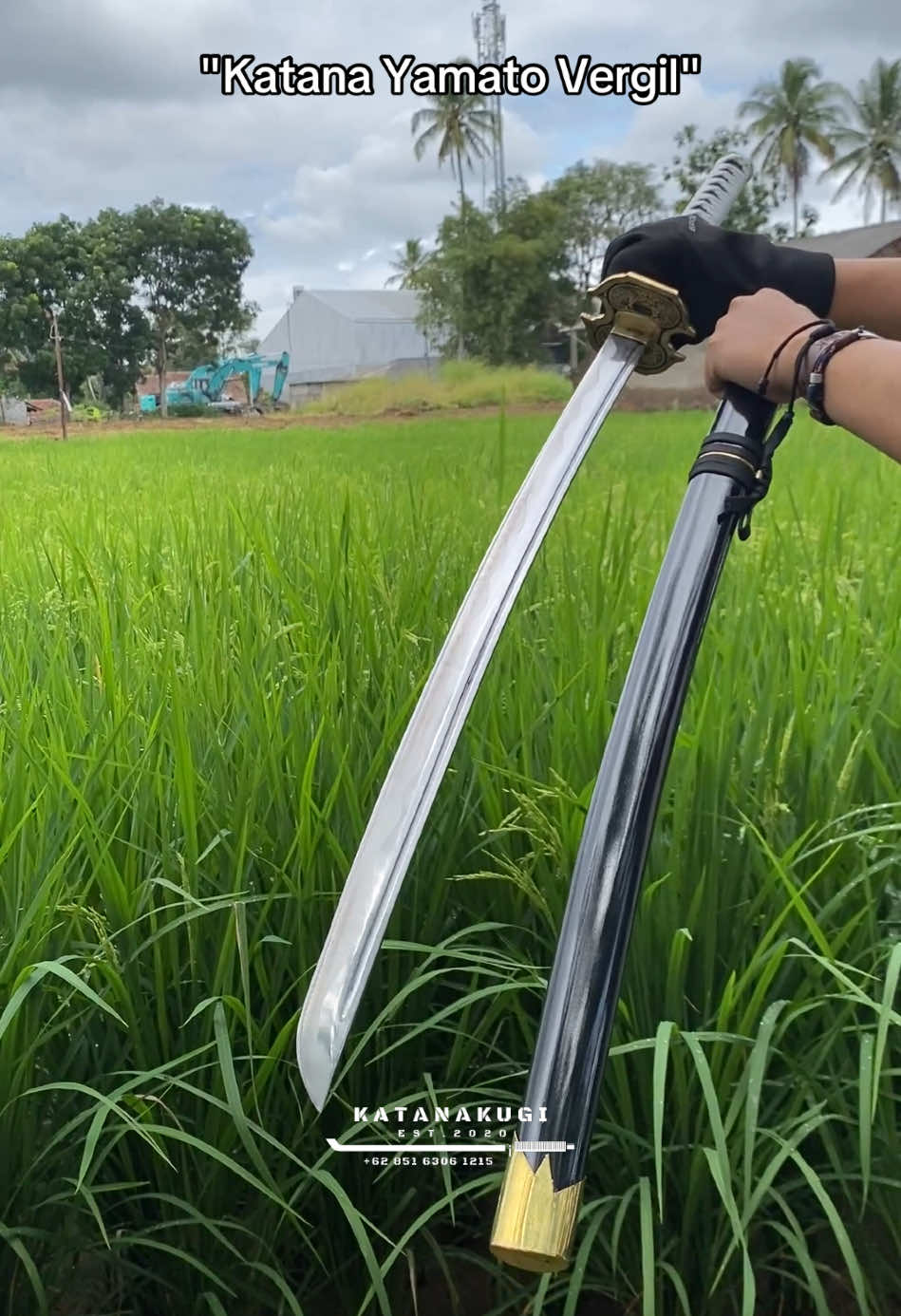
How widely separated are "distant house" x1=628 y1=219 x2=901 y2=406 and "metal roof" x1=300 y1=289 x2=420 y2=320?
0.21 meters

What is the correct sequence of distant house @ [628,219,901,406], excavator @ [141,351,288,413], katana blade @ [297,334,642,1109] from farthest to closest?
excavator @ [141,351,288,413], distant house @ [628,219,901,406], katana blade @ [297,334,642,1109]

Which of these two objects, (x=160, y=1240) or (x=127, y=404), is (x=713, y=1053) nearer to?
(x=160, y=1240)

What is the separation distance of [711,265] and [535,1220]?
0.53 metres

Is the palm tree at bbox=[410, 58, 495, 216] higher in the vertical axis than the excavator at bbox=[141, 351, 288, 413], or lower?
higher

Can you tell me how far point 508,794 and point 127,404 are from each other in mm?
529

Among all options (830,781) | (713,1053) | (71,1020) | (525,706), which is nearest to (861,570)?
(830,781)

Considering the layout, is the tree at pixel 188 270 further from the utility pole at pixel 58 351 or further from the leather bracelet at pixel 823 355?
the leather bracelet at pixel 823 355

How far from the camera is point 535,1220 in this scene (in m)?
0.42

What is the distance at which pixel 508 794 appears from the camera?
71 cm

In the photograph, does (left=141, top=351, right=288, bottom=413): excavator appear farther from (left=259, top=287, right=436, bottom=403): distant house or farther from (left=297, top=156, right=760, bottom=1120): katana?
(left=297, top=156, right=760, bottom=1120): katana

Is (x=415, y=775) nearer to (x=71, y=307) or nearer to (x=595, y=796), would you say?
(x=595, y=796)

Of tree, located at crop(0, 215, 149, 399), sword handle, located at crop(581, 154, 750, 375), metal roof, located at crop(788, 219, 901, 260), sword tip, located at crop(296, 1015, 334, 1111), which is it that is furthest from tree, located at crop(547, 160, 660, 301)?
sword tip, located at crop(296, 1015, 334, 1111)

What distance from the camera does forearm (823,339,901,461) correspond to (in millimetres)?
449

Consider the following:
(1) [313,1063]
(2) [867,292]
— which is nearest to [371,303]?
(2) [867,292]
